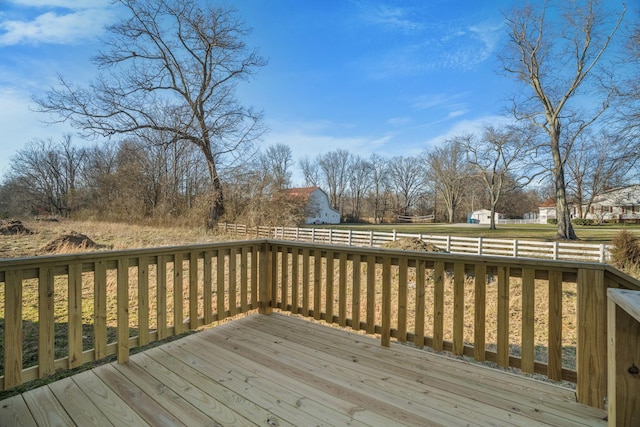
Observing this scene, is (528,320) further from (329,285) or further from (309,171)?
(309,171)

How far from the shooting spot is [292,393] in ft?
6.03

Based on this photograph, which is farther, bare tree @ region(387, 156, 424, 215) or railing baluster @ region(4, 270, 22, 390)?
bare tree @ region(387, 156, 424, 215)

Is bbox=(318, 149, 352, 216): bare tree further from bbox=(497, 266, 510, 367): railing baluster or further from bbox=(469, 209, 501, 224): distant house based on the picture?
bbox=(497, 266, 510, 367): railing baluster

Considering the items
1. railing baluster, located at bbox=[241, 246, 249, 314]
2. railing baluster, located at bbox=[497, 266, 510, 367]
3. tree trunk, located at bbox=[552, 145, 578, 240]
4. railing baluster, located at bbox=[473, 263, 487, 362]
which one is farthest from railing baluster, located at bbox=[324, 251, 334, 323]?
tree trunk, located at bbox=[552, 145, 578, 240]

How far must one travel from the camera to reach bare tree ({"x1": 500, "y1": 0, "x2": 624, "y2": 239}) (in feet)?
36.9

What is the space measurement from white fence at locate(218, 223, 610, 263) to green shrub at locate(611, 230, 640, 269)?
0.75 m

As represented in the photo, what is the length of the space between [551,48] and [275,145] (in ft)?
70.6

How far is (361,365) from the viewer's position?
87.4 inches

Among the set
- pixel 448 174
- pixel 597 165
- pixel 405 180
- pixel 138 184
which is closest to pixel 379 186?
pixel 405 180

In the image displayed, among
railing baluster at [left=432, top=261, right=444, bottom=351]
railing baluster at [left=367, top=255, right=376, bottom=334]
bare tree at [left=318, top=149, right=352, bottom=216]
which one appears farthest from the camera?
bare tree at [left=318, top=149, right=352, bottom=216]

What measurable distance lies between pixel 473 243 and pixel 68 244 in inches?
451

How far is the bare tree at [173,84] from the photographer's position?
1085 centimetres

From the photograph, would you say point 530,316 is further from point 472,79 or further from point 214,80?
point 214,80

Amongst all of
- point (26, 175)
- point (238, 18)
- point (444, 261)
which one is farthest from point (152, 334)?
point (26, 175)
